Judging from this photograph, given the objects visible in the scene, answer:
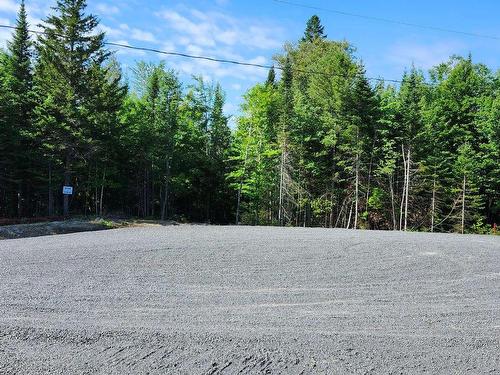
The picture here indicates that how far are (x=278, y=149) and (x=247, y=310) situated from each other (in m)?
23.0

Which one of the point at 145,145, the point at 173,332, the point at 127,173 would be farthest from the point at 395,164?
the point at 173,332

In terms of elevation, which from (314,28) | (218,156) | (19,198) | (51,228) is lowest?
(51,228)

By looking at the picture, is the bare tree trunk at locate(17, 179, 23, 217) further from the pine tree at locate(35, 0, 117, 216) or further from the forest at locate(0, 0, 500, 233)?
the pine tree at locate(35, 0, 117, 216)

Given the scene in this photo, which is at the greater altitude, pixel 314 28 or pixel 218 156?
pixel 314 28

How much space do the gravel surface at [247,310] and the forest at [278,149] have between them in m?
16.2

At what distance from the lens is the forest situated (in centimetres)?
2419

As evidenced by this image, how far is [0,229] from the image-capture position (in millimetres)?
15234

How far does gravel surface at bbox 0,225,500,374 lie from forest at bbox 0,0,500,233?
1620cm

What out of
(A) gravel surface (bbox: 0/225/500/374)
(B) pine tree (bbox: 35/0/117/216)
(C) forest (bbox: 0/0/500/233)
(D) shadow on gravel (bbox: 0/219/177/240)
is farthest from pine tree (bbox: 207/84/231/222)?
(A) gravel surface (bbox: 0/225/500/374)

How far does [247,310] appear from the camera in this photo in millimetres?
5488

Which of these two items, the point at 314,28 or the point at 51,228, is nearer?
the point at 51,228

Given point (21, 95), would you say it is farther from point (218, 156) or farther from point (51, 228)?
point (218, 156)

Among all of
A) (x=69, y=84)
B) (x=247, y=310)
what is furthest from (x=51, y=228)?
(x=247, y=310)

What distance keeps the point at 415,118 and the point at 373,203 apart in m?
6.20
